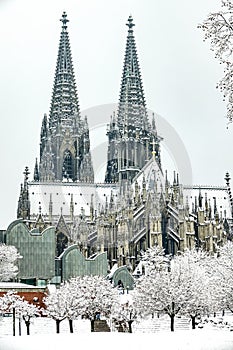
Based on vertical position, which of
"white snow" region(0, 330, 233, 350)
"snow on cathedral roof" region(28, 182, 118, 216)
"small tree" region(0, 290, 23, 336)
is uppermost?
"snow on cathedral roof" region(28, 182, 118, 216)

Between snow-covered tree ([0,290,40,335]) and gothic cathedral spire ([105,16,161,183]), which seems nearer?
snow-covered tree ([0,290,40,335])

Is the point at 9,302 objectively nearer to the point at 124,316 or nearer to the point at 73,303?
the point at 73,303

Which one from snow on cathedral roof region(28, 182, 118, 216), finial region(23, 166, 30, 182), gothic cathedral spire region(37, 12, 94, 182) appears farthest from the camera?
gothic cathedral spire region(37, 12, 94, 182)

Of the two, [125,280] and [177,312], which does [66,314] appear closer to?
[177,312]

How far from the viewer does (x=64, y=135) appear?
5722cm

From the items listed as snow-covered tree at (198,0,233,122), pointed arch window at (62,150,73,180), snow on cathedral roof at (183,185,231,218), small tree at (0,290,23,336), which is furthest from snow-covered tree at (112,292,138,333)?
pointed arch window at (62,150,73,180)

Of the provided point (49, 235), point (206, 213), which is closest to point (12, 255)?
point (49, 235)

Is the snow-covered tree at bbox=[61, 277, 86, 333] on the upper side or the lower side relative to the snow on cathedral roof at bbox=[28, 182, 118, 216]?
lower

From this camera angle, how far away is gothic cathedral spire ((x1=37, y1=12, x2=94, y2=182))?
56.1 metres

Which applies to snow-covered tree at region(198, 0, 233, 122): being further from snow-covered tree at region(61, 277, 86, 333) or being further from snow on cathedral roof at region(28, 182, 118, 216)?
snow on cathedral roof at region(28, 182, 118, 216)

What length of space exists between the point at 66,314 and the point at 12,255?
1323 cm

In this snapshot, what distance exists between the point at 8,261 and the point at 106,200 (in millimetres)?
15922

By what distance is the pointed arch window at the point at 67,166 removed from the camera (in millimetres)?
56594

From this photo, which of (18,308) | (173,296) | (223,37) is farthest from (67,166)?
(223,37)
